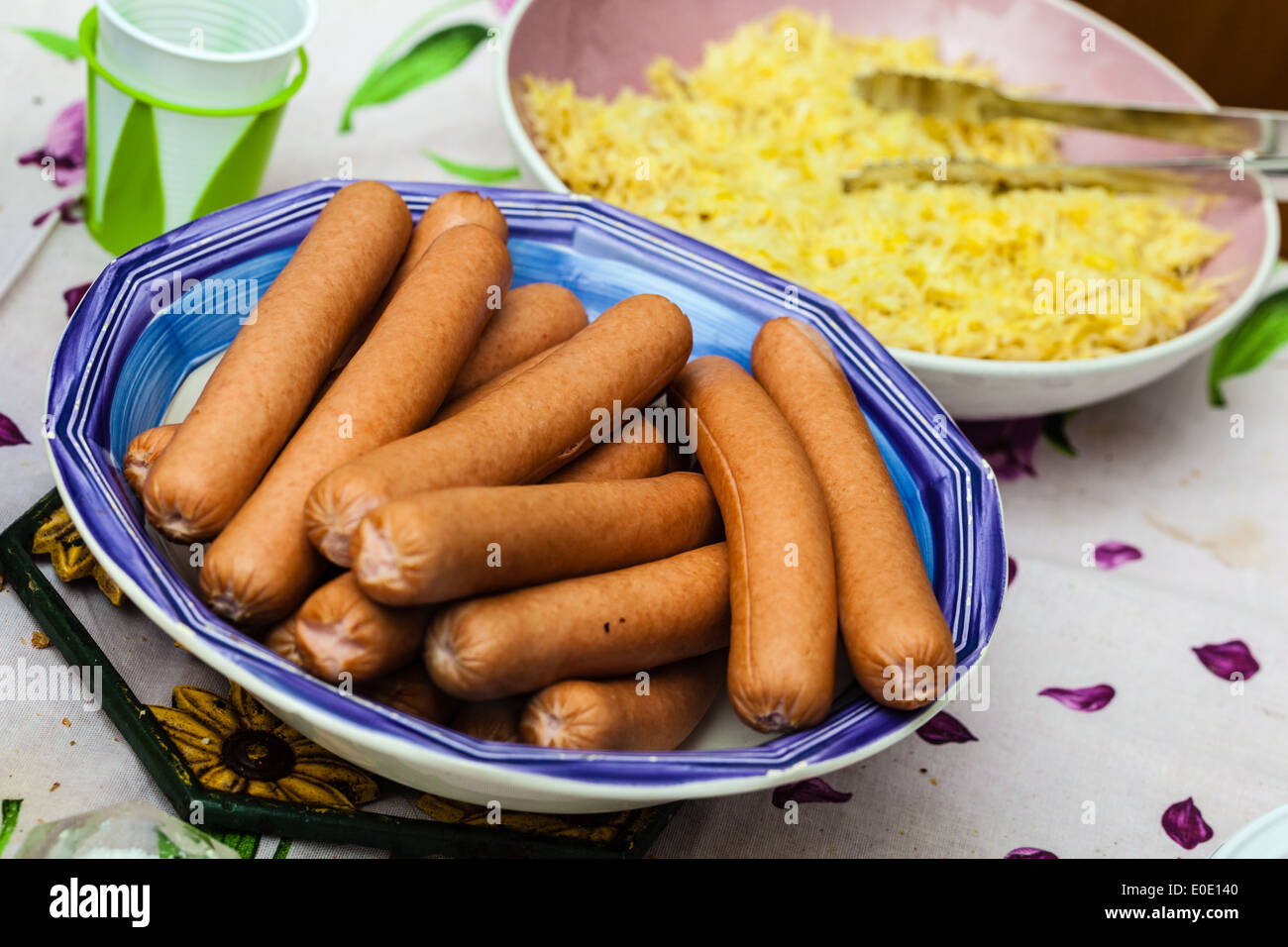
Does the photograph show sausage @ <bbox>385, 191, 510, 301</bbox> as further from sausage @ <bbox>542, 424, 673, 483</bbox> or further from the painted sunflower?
the painted sunflower

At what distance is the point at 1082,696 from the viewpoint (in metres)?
1.75

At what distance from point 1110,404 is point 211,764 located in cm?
186

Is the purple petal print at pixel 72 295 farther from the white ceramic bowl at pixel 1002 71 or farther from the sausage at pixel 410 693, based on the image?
the sausage at pixel 410 693

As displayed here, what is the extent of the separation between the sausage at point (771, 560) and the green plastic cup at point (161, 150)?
0.93 m

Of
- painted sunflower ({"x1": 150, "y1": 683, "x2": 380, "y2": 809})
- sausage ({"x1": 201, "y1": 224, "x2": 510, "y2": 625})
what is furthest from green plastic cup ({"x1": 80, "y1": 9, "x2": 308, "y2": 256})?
painted sunflower ({"x1": 150, "y1": 683, "x2": 380, "y2": 809})

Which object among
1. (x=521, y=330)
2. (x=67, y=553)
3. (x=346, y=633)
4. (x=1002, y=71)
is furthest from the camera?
(x=1002, y=71)

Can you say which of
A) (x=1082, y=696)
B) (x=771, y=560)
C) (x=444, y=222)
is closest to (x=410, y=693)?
(x=771, y=560)

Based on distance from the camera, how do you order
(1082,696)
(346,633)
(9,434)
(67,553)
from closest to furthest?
(346,633) < (67,553) < (9,434) < (1082,696)

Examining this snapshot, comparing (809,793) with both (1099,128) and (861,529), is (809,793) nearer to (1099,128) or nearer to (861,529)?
(861,529)

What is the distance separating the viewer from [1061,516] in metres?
2.07

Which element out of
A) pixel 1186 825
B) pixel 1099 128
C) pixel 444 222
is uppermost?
pixel 1099 128

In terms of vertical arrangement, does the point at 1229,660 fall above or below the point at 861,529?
below

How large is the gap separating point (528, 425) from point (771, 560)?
1.03 ft

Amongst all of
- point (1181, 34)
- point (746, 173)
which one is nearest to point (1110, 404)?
point (746, 173)
